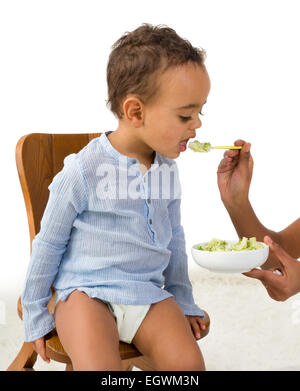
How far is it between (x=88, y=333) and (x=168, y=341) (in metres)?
0.17

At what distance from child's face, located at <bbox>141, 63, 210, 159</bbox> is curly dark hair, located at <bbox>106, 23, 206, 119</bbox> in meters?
0.02

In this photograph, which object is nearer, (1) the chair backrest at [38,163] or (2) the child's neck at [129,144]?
(2) the child's neck at [129,144]

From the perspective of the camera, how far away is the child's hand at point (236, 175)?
1.50 m

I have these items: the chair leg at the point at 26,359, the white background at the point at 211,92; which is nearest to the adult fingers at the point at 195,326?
the chair leg at the point at 26,359

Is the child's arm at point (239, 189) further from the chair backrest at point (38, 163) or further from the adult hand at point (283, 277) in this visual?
the chair backrest at point (38, 163)

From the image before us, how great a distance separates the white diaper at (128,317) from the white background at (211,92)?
1.50 m

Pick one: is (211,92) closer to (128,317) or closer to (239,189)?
(239,189)

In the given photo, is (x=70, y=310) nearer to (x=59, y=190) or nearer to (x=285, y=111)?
(x=59, y=190)

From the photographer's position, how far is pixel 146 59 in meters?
1.20

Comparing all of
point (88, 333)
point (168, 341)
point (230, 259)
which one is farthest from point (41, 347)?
point (230, 259)

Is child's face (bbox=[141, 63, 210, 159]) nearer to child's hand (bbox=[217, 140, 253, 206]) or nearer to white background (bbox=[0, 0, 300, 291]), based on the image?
child's hand (bbox=[217, 140, 253, 206])

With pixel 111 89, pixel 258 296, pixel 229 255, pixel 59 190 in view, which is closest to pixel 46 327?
pixel 59 190

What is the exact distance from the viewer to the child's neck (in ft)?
4.21

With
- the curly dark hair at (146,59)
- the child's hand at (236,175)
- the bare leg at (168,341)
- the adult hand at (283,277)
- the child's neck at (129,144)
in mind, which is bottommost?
the bare leg at (168,341)
